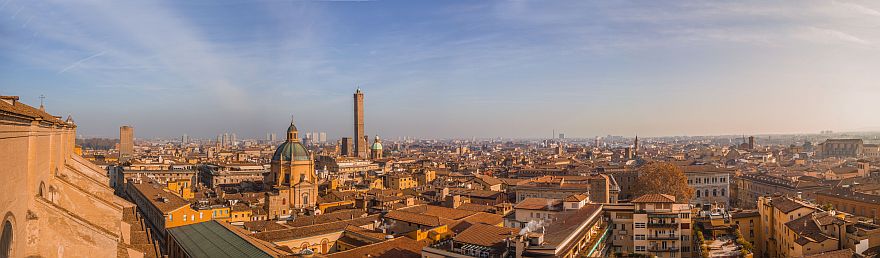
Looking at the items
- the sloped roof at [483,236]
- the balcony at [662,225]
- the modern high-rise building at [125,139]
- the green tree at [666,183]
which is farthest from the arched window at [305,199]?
the modern high-rise building at [125,139]

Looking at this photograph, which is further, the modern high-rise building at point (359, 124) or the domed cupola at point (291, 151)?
the modern high-rise building at point (359, 124)

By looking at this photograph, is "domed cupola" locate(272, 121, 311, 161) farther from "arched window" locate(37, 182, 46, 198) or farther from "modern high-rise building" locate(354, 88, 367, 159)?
"modern high-rise building" locate(354, 88, 367, 159)

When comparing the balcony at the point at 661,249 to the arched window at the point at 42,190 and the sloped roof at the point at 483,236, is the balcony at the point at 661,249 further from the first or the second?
the arched window at the point at 42,190

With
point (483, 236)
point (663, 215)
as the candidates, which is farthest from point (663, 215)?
point (483, 236)

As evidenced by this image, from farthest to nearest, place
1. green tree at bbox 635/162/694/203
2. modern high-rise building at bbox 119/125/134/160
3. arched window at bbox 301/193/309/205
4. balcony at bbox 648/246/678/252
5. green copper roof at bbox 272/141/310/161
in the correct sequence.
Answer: modern high-rise building at bbox 119/125/134/160 < green copper roof at bbox 272/141/310/161 < arched window at bbox 301/193/309/205 < green tree at bbox 635/162/694/203 < balcony at bbox 648/246/678/252

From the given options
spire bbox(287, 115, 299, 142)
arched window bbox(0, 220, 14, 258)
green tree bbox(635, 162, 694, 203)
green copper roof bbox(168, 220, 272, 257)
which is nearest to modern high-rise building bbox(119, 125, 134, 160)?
spire bbox(287, 115, 299, 142)
